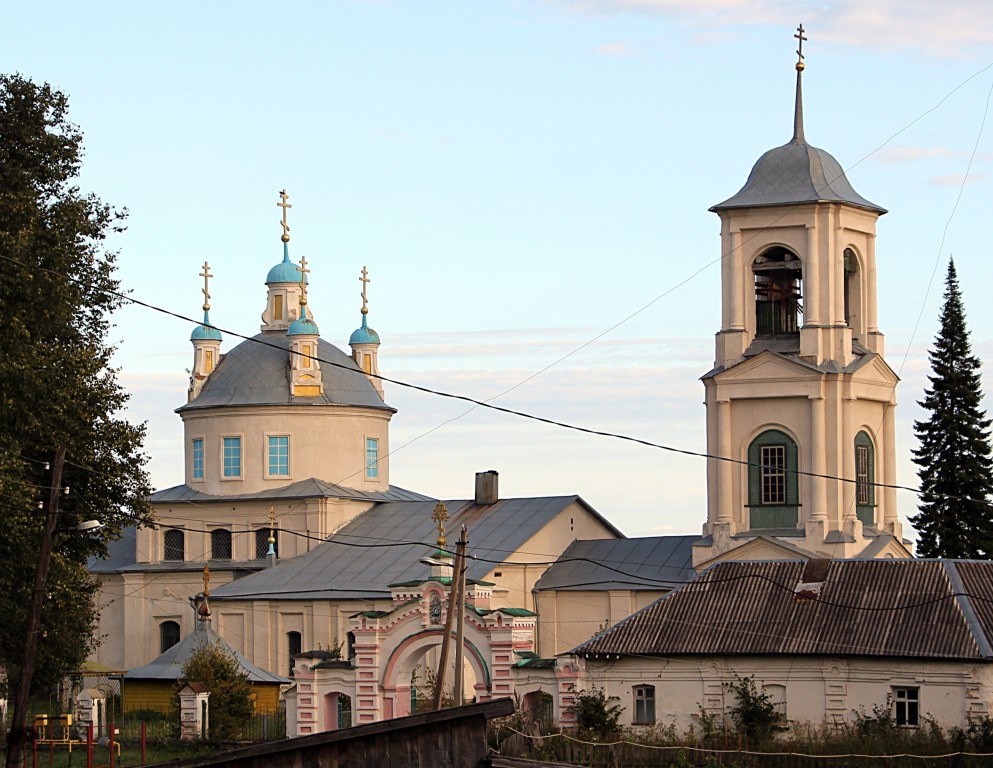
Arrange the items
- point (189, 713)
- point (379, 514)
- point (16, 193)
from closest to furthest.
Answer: point (16, 193)
point (189, 713)
point (379, 514)

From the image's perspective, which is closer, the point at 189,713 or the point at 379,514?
the point at 189,713

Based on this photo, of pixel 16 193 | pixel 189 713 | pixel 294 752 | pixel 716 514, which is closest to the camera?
pixel 294 752

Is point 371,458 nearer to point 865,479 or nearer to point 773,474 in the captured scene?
point 773,474

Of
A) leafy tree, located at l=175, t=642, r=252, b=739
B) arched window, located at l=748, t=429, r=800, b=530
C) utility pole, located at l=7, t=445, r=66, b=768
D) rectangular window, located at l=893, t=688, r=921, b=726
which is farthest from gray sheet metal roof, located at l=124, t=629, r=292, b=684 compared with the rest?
utility pole, located at l=7, t=445, r=66, b=768

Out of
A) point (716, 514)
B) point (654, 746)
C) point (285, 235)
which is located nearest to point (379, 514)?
point (285, 235)

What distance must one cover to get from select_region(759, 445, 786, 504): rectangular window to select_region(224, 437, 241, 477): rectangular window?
17305 mm

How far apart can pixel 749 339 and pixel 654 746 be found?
14.7 metres

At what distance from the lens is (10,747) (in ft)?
91.8

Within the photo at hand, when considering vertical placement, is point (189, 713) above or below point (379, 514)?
below

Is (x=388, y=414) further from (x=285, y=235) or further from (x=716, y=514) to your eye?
(x=716, y=514)

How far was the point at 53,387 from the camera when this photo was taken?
117 ft

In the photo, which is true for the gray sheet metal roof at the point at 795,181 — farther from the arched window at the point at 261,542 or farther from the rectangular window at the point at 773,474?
the arched window at the point at 261,542

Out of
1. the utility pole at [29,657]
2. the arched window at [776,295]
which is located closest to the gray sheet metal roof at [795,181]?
the arched window at [776,295]

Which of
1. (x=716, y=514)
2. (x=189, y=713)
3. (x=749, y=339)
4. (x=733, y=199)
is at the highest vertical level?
(x=733, y=199)
